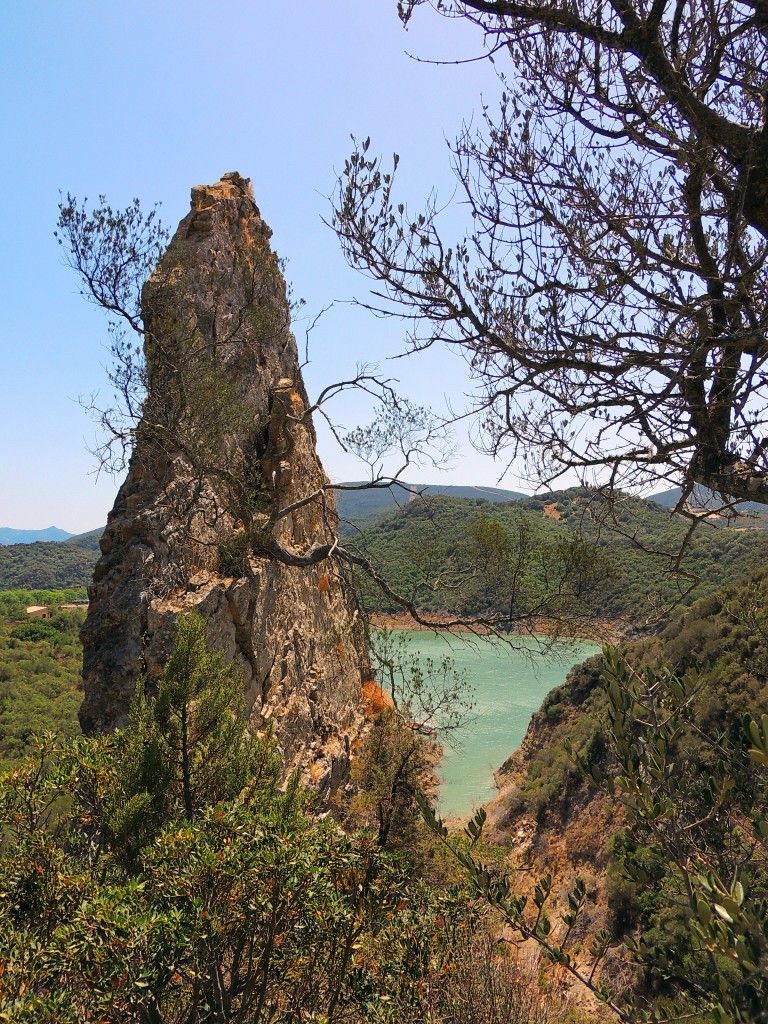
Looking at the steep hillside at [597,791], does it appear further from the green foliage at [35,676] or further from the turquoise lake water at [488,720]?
the green foliage at [35,676]

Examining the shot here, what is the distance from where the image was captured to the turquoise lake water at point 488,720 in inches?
632

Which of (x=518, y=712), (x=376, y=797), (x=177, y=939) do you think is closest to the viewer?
(x=177, y=939)

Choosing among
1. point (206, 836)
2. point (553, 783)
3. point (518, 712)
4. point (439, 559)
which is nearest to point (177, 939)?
point (206, 836)

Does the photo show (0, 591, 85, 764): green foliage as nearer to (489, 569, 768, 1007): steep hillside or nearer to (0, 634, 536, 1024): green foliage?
(0, 634, 536, 1024): green foliage

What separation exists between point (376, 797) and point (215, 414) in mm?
4934

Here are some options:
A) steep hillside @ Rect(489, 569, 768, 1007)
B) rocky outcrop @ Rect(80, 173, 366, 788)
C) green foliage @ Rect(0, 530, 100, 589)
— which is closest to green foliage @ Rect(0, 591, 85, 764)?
rocky outcrop @ Rect(80, 173, 366, 788)

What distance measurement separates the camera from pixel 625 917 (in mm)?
10680

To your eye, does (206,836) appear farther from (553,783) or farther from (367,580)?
(553,783)

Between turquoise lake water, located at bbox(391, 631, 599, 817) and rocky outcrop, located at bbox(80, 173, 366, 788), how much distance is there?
6.51ft

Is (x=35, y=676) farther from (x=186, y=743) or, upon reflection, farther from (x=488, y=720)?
(x=186, y=743)

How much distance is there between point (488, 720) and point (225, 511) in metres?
18.3

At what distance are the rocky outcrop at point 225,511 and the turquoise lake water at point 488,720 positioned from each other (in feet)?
6.51

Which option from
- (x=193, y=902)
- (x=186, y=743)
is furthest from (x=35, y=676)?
(x=193, y=902)

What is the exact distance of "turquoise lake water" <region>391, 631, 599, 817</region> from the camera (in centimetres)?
1605
